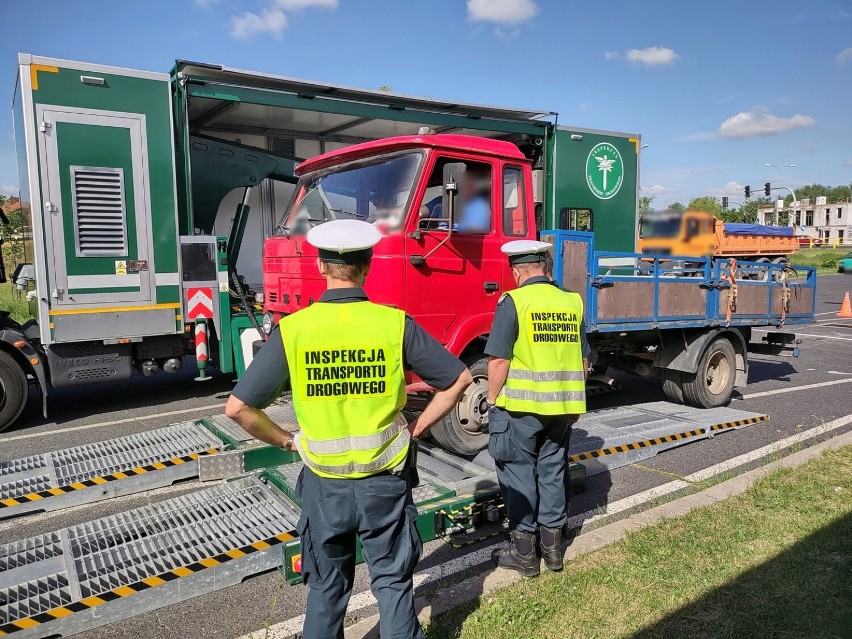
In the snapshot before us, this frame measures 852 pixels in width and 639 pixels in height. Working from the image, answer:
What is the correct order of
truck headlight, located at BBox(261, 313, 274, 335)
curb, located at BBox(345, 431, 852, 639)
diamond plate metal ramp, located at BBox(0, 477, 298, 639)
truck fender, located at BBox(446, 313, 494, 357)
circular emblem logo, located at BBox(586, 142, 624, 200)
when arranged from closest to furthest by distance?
diamond plate metal ramp, located at BBox(0, 477, 298, 639), curb, located at BBox(345, 431, 852, 639), truck fender, located at BBox(446, 313, 494, 357), truck headlight, located at BBox(261, 313, 274, 335), circular emblem logo, located at BBox(586, 142, 624, 200)

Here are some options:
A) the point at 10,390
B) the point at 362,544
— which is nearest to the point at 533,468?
the point at 362,544

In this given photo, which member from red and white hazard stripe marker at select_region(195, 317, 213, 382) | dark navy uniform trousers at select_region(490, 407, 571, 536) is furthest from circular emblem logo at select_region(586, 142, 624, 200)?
dark navy uniform trousers at select_region(490, 407, 571, 536)

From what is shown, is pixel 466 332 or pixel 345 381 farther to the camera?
pixel 466 332

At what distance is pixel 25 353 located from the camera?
6.46 meters

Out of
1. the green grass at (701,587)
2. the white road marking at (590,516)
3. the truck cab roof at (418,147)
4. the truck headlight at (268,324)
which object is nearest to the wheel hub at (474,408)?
the white road marking at (590,516)

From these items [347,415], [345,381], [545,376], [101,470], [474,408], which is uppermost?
[345,381]

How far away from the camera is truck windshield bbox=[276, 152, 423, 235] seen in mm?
4887

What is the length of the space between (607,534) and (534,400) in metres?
1.18

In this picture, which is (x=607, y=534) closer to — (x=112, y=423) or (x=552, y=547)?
(x=552, y=547)

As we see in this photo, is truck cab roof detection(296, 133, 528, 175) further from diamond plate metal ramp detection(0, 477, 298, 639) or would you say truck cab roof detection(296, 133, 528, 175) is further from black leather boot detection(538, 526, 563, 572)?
black leather boot detection(538, 526, 563, 572)

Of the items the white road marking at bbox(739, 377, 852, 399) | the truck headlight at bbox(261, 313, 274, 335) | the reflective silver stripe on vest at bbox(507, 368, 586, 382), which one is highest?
the truck headlight at bbox(261, 313, 274, 335)

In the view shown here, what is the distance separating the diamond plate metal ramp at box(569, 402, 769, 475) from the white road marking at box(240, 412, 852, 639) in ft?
1.43

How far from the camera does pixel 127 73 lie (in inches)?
257

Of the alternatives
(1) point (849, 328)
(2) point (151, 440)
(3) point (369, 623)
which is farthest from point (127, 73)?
(1) point (849, 328)
